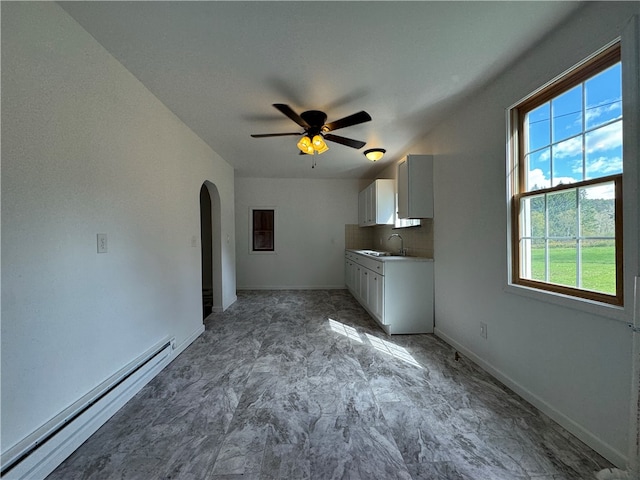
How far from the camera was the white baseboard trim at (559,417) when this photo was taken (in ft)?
4.45

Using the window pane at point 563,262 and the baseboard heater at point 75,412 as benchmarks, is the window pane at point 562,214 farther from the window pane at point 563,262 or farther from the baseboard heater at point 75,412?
the baseboard heater at point 75,412

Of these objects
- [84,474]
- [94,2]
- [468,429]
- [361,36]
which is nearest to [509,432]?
[468,429]

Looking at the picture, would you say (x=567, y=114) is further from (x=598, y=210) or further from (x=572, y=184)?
(x=598, y=210)

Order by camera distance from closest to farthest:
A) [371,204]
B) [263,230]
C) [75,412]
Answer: [75,412]
[371,204]
[263,230]

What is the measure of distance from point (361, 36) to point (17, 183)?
204 centimetres

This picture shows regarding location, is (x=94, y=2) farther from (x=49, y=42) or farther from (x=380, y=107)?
(x=380, y=107)

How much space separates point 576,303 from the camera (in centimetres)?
154

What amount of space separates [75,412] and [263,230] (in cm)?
471

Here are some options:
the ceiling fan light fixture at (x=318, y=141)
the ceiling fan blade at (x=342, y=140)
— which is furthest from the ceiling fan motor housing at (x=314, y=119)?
the ceiling fan blade at (x=342, y=140)

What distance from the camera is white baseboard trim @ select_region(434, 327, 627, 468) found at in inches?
53.5

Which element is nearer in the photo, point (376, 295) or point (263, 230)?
point (376, 295)

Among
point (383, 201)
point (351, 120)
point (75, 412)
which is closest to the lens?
point (75, 412)

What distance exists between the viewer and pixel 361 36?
5.50ft

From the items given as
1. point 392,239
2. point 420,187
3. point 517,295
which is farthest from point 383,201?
point 517,295
